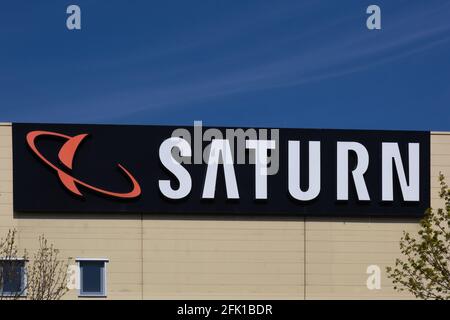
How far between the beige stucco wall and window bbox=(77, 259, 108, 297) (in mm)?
282

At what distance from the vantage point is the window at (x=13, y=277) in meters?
31.0

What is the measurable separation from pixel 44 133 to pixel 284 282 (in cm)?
1181

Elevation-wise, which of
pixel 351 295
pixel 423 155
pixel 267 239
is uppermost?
pixel 423 155

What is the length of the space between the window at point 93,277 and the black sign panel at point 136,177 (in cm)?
217

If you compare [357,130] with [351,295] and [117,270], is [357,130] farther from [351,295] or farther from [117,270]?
[117,270]

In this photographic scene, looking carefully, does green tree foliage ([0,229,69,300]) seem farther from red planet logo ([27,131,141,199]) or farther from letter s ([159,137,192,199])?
letter s ([159,137,192,199])

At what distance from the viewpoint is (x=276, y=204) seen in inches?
1334

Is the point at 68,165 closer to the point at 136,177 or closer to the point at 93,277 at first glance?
the point at 136,177

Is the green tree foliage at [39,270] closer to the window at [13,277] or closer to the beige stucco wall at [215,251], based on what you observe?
the window at [13,277]

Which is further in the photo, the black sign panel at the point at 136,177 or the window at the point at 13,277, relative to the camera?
the black sign panel at the point at 136,177

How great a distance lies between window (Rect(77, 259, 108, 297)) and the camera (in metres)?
33.3

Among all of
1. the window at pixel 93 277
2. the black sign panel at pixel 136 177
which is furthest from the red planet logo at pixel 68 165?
the window at pixel 93 277
